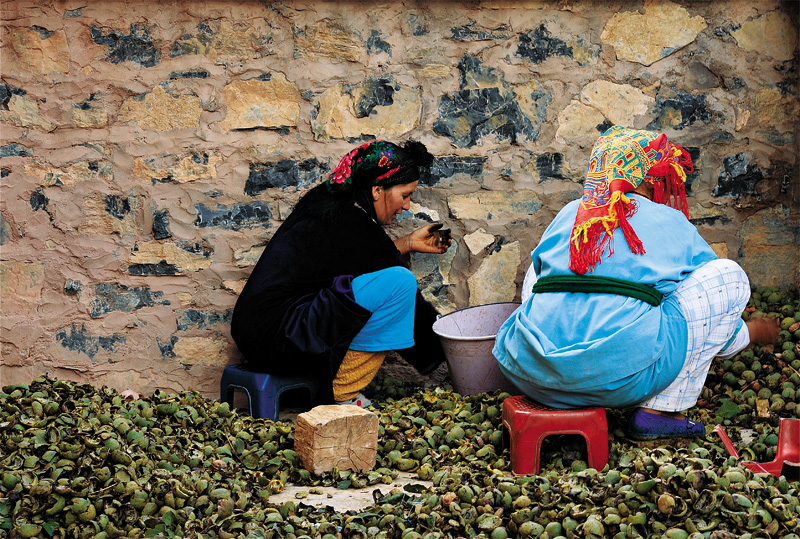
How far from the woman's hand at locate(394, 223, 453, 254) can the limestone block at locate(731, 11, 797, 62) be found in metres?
1.99

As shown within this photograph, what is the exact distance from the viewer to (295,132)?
3928 mm

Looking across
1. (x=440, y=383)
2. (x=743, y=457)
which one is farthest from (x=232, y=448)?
(x=743, y=457)

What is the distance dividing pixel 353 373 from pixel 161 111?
1686mm

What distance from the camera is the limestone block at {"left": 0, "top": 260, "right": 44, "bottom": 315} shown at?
3.74 m

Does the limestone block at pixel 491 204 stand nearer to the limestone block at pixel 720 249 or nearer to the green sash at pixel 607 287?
the limestone block at pixel 720 249

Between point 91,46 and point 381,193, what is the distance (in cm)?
167

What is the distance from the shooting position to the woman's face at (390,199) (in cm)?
372

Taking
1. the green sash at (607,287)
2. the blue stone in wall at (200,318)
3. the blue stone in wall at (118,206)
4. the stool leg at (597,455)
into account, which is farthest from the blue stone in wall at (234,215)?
the stool leg at (597,455)

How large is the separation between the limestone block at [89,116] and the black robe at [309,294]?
3.58 feet

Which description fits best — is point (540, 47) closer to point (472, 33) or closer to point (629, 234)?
point (472, 33)

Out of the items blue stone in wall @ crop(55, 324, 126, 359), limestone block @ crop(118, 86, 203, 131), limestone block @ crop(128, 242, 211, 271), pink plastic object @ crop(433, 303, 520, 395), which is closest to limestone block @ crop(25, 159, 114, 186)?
limestone block @ crop(118, 86, 203, 131)

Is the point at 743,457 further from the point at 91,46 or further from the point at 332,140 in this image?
the point at 91,46

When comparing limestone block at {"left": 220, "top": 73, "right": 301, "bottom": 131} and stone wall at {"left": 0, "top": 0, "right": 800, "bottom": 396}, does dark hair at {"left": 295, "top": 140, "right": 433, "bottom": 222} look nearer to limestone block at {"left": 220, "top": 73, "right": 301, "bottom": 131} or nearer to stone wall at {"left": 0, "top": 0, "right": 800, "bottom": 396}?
stone wall at {"left": 0, "top": 0, "right": 800, "bottom": 396}

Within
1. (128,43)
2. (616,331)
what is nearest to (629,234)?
(616,331)
